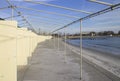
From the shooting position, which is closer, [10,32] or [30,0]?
[10,32]

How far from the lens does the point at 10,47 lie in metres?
6.59

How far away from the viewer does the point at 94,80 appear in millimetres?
8555

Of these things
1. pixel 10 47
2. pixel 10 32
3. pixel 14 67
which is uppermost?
pixel 10 32

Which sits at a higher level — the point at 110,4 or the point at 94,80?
the point at 110,4

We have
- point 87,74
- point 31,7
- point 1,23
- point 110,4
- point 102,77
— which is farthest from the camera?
point 31,7

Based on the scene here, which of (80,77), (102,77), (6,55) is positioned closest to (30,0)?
(6,55)

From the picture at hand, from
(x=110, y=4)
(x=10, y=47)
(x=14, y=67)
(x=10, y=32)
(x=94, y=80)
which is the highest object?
(x=110, y=4)

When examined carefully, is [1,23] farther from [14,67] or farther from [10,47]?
[14,67]

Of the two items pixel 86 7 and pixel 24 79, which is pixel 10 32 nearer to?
pixel 24 79

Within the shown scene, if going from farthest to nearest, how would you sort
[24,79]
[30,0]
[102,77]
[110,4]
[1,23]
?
[102,77], [24,79], [30,0], [1,23], [110,4]

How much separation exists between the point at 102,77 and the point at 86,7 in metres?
3.10

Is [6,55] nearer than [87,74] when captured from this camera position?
Yes

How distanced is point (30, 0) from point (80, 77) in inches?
146

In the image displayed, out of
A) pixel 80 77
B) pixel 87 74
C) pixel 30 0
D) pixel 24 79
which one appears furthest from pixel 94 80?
pixel 30 0
